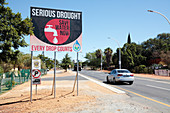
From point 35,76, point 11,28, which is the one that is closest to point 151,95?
point 35,76

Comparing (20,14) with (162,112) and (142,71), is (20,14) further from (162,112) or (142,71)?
(142,71)

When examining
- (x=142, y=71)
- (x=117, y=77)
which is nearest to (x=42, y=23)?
(x=117, y=77)

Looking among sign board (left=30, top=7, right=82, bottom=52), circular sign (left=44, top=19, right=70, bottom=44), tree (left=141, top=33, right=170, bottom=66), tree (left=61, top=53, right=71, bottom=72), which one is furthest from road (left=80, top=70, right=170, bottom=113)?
tree (left=141, top=33, right=170, bottom=66)

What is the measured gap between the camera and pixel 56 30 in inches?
394

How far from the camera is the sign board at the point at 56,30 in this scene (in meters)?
9.63

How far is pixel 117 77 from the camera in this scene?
1656 centimetres

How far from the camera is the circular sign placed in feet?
32.2

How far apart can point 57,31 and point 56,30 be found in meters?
0.08

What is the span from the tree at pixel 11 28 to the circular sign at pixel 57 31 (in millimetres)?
1004

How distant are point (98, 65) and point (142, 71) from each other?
55075 mm

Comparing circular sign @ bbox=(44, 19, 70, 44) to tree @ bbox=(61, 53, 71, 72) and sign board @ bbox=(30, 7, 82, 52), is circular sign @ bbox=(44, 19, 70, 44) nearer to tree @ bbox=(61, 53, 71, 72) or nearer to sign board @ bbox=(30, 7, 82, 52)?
sign board @ bbox=(30, 7, 82, 52)

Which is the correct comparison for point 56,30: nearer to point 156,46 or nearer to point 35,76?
point 35,76

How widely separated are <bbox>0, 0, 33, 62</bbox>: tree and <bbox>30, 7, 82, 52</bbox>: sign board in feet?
1.91

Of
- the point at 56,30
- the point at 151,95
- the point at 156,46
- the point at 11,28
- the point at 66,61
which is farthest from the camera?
the point at 156,46
